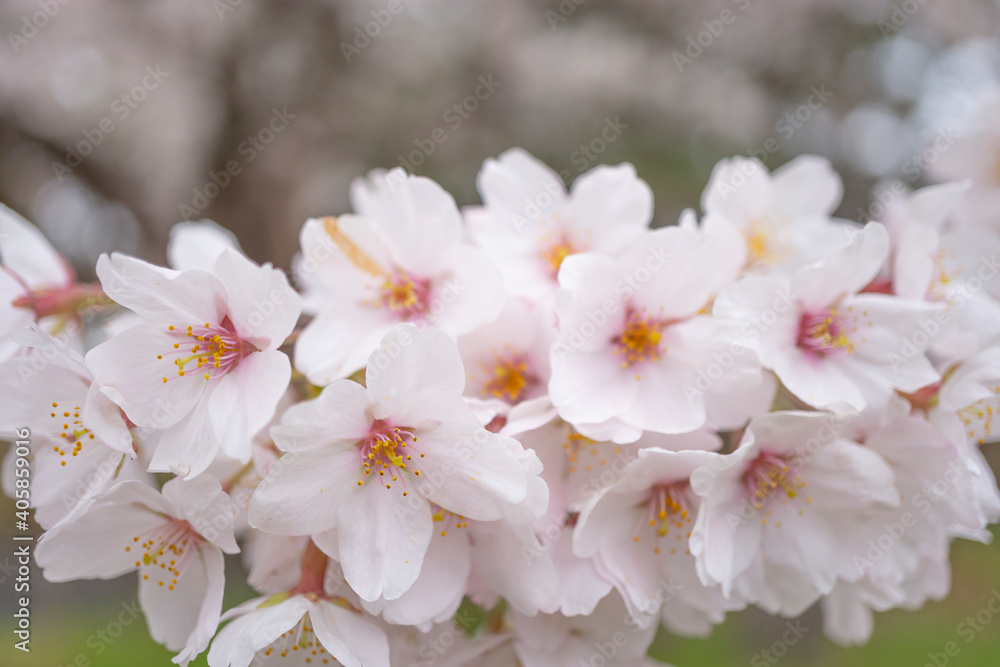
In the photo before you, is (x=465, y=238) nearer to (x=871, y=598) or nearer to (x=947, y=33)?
(x=871, y=598)

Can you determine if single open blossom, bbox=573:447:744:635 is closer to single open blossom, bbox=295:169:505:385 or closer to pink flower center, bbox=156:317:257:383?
single open blossom, bbox=295:169:505:385

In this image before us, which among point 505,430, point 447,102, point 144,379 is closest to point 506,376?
point 505,430

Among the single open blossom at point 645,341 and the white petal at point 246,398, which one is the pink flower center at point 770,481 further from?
the white petal at point 246,398

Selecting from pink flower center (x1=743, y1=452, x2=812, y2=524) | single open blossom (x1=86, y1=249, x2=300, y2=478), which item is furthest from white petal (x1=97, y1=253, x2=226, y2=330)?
pink flower center (x1=743, y1=452, x2=812, y2=524)

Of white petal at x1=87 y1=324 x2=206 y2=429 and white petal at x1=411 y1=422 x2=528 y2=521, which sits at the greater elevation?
white petal at x1=87 y1=324 x2=206 y2=429

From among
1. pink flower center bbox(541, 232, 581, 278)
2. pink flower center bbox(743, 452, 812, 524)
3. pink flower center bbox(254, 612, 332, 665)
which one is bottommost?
pink flower center bbox(254, 612, 332, 665)
